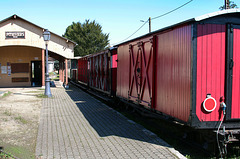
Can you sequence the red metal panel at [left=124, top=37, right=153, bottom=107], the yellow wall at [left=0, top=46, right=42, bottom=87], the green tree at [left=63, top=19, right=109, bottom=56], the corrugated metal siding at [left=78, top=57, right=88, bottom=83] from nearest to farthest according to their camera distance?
1. the red metal panel at [left=124, top=37, right=153, bottom=107]
2. the corrugated metal siding at [left=78, top=57, right=88, bottom=83]
3. the yellow wall at [left=0, top=46, right=42, bottom=87]
4. the green tree at [left=63, top=19, right=109, bottom=56]

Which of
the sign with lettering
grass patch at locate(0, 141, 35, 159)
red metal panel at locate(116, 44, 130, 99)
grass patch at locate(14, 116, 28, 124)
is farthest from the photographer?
the sign with lettering

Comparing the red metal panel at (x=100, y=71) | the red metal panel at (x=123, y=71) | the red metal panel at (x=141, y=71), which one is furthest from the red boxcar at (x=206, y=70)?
the red metal panel at (x=100, y=71)

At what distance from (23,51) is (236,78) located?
63.2ft

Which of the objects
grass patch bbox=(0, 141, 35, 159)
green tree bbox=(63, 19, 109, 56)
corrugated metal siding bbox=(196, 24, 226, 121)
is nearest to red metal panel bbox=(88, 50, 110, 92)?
grass patch bbox=(0, 141, 35, 159)

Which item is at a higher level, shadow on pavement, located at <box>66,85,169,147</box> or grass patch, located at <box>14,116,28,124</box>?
grass patch, located at <box>14,116,28,124</box>

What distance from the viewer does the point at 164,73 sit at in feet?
20.4

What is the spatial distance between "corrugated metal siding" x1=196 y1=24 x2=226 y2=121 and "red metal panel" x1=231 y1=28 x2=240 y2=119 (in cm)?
26

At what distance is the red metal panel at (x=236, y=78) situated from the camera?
514 centimetres

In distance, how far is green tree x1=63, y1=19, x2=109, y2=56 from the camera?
54938 mm

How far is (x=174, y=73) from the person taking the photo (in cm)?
569

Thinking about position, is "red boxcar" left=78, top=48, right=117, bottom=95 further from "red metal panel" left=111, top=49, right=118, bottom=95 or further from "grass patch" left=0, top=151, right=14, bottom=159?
"grass patch" left=0, top=151, right=14, bottom=159

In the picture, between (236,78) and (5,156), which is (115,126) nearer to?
(5,156)

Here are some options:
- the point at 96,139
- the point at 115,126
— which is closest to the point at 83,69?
the point at 115,126

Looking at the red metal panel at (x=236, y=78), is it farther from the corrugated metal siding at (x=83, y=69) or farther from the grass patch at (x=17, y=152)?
the corrugated metal siding at (x=83, y=69)
